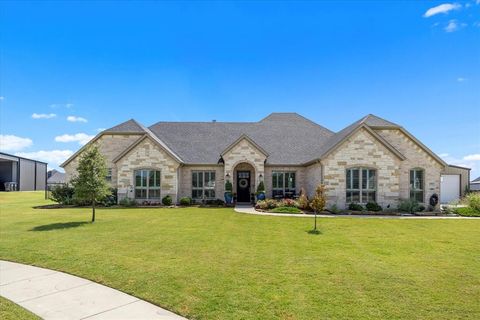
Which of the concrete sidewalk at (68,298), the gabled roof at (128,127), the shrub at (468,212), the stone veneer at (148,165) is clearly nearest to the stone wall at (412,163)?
the shrub at (468,212)

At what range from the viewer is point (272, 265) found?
8.55 meters

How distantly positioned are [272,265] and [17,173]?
67839mm

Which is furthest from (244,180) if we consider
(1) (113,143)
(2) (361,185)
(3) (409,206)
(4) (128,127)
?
(3) (409,206)

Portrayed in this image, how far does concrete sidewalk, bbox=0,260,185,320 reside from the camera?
18.4ft

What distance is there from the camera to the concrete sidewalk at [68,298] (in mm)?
5613

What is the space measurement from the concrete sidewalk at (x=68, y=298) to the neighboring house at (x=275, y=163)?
18.4 meters

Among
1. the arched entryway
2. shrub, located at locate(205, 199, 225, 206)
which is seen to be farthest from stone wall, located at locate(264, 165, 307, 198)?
shrub, located at locate(205, 199, 225, 206)

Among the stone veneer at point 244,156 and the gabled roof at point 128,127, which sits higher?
the gabled roof at point 128,127

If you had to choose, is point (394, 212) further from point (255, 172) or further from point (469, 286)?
point (469, 286)

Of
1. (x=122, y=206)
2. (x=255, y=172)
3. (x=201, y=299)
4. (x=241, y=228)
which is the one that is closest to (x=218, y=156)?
(x=255, y=172)

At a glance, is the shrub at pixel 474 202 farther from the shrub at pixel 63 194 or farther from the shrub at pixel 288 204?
the shrub at pixel 63 194

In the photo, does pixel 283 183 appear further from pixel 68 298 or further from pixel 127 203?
pixel 68 298

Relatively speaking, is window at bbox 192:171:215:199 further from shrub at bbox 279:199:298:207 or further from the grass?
the grass

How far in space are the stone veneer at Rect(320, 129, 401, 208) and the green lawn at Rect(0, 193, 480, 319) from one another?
802 cm
